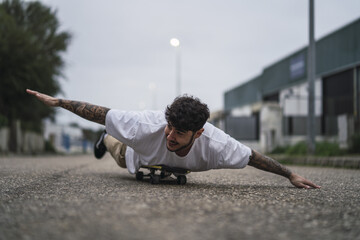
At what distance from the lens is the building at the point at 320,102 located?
47.4 ft

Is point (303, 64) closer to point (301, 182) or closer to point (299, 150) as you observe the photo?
point (299, 150)

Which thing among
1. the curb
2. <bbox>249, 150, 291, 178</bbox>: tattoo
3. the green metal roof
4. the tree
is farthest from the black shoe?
the green metal roof

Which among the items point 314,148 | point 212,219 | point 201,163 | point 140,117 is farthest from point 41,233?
point 314,148

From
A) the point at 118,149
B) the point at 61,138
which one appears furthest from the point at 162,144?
the point at 61,138

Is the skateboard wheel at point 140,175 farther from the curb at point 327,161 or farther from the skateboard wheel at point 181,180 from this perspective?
the curb at point 327,161

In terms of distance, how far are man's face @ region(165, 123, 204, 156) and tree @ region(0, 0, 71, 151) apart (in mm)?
13118

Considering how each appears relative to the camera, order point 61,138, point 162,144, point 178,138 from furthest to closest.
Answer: point 61,138
point 162,144
point 178,138

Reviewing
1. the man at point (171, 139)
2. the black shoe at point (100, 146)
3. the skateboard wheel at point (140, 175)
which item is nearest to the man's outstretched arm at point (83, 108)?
the man at point (171, 139)

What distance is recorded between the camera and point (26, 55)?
15.4 metres

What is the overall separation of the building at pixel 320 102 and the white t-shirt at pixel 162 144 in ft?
28.5

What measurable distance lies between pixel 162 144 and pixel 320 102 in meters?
14.9

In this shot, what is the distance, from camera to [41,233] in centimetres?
151

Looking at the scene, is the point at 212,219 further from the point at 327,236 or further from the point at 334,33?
the point at 334,33

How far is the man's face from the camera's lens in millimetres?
3035
